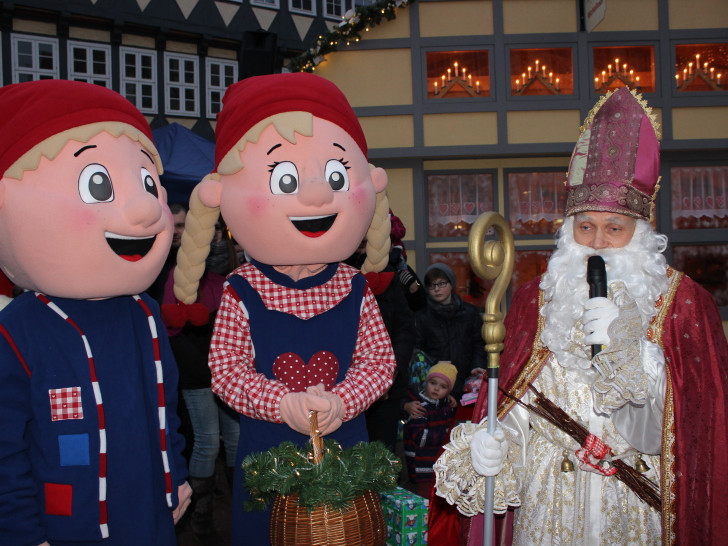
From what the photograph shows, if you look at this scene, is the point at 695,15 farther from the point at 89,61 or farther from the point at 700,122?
the point at 89,61

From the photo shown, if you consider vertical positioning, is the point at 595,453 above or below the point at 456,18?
below

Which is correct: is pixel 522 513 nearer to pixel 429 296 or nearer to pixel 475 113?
pixel 429 296

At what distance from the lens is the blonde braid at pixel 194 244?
→ 2.69m

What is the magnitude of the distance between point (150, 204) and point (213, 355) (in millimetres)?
612

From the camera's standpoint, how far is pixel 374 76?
791 cm

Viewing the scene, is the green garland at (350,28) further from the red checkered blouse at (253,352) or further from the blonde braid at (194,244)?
the red checkered blouse at (253,352)

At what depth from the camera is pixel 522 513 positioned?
2.52 meters

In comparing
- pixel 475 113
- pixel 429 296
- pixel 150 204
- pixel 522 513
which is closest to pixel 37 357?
pixel 150 204

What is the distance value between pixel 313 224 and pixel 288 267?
0.24 meters

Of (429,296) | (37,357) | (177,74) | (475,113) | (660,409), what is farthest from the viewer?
(177,74)

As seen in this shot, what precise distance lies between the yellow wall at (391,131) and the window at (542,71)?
50.0 inches

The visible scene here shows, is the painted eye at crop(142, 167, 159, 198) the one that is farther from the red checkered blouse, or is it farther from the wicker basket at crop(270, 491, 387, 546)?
the wicker basket at crop(270, 491, 387, 546)

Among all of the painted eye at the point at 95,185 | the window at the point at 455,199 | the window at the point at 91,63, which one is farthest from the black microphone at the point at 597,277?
the window at the point at 91,63

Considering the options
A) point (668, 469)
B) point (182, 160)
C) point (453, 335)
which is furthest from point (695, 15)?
point (668, 469)
